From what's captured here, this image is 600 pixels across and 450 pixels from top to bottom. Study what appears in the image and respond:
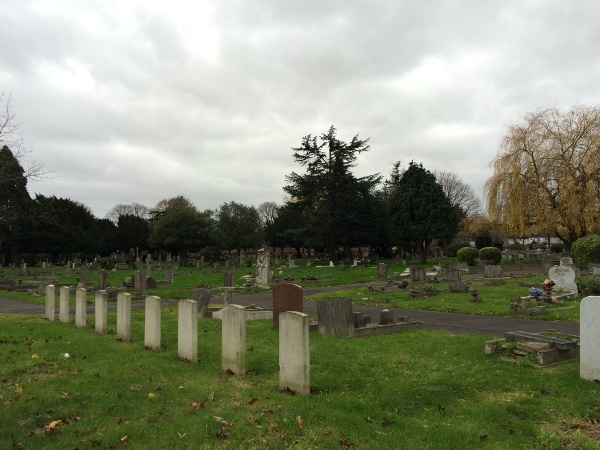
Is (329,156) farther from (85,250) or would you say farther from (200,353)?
(200,353)

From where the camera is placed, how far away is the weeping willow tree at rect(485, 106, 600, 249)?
119 feet

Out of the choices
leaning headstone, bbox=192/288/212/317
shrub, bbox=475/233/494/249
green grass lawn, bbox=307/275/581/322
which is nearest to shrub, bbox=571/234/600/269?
green grass lawn, bbox=307/275/581/322

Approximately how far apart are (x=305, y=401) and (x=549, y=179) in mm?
37882

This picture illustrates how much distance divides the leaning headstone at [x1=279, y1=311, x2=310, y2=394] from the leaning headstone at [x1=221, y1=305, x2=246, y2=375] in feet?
3.40

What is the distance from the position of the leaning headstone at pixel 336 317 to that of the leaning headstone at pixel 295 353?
4412 mm

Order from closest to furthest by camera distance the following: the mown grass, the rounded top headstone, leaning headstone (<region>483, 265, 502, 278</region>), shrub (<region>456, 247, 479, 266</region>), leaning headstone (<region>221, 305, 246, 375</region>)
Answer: the mown grass
leaning headstone (<region>221, 305, 246, 375</region>)
the rounded top headstone
leaning headstone (<region>483, 265, 502, 278</region>)
shrub (<region>456, 247, 479, 266</region>)

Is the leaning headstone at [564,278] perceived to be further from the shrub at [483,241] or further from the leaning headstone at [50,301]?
the shrub at [483,241]

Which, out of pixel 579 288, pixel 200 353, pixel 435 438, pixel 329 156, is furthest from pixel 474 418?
pixel 329 156

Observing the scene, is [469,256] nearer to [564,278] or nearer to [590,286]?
[564,278]

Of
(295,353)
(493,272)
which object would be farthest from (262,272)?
(295,353)

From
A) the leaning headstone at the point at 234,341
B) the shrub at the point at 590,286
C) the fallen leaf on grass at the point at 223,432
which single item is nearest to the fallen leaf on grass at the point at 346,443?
the fallen leaf on grass at the point at 223,432

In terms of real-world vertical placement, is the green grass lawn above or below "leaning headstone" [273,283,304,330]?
below

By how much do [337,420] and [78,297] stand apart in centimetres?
994

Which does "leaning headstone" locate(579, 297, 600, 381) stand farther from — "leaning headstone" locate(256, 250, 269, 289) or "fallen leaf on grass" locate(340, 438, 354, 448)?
"leaning headstone" locate(256, 250, 269, 289)
